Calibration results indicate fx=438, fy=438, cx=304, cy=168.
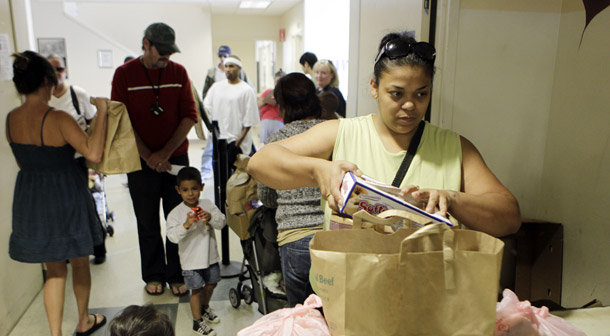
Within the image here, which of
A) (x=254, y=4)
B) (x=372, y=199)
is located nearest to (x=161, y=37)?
(x=372, y=199)

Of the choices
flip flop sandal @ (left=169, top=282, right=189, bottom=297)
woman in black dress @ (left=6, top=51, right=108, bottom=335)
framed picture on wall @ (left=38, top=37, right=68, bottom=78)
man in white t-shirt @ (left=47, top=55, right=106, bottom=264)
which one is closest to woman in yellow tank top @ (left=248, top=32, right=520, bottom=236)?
woman in black dress @ (left=6, top=51, right=108, bottom=335)

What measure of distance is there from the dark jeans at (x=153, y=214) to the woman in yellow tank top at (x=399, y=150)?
1.98 metres

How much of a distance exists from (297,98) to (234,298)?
1.57 meters

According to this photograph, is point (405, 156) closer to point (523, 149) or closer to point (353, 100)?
point (523, 149)

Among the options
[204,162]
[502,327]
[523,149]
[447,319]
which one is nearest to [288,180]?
[447,319]

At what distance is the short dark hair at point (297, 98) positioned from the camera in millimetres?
2277

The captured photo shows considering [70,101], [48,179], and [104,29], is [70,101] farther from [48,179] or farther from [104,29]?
[104,29]

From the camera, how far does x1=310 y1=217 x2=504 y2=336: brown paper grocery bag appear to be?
2.96 ft

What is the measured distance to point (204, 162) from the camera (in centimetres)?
696

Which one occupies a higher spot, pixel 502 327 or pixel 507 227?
pixel 507 227

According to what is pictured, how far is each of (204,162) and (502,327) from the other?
6216 mm

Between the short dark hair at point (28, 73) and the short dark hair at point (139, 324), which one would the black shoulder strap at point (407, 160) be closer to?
the short dark hair at point (139, 324)

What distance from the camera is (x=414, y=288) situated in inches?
35.9

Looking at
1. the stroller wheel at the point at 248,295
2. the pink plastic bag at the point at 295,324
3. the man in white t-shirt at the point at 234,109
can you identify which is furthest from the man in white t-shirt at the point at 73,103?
the pink plastic bag at the point at 295,324
